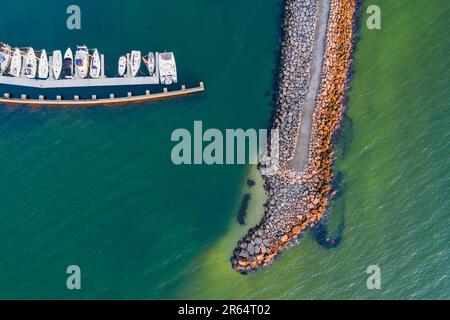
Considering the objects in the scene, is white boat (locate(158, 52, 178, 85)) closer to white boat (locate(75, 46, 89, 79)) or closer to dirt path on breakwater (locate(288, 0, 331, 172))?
white boat (locate(75, 46, 89, 79))

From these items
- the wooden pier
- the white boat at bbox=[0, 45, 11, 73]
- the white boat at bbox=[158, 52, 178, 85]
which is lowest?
the wooden pier

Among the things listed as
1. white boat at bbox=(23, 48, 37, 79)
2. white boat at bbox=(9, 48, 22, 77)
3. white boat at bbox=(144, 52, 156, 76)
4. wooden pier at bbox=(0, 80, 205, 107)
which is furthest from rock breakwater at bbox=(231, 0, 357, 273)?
white boat at bbox=(9, 48, 22, 77)

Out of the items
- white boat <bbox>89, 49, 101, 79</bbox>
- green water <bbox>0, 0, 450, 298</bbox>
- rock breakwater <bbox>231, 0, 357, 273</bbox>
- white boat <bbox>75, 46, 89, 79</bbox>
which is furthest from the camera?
white boat <bbox>89, 49, 101, 79</bbox>

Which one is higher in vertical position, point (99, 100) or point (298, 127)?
point (99, 100)

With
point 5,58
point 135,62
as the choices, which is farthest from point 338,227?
point 5,58

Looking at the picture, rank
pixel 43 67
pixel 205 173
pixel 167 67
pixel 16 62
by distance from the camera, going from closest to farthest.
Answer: pixel 167 67 → pixel 16 62 → pixel 43 67 → pixel 205 173

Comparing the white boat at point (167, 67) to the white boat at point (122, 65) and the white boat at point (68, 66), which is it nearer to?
the white boat at point (122, 65)

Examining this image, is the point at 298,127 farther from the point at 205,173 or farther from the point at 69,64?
the point at 69,64
